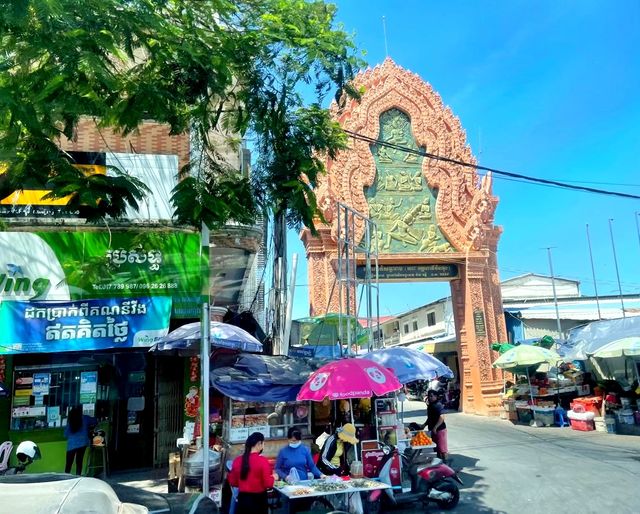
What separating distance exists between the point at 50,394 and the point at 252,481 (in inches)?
232

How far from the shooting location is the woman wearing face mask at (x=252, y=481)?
5.16 meters

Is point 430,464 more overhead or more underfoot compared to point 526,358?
more underfoot

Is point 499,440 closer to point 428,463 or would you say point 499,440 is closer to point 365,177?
point 428,463

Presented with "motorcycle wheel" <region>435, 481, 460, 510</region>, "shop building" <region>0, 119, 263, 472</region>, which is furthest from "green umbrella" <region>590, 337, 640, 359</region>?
"shop building" <region>0, 119, 263, 472</region>

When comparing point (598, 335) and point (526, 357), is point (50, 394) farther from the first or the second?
point (598, 335)

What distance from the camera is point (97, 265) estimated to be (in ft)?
27.7

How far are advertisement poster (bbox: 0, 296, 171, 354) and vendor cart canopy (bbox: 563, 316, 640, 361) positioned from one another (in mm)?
12178

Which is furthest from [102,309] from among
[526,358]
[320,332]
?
[526,358]

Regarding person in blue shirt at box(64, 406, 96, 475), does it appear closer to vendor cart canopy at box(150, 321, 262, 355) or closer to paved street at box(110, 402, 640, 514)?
paved street at box(110, 402, 640, 514)

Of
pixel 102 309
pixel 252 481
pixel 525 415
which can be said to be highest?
pixel 102 309

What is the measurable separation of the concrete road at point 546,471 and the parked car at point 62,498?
4.92 meters

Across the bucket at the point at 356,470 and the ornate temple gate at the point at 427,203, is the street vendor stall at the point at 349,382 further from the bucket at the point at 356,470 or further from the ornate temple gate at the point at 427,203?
the ornate temple gate at the point at 427,203

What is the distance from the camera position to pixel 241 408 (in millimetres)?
8297

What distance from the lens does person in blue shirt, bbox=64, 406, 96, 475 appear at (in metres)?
8.62
